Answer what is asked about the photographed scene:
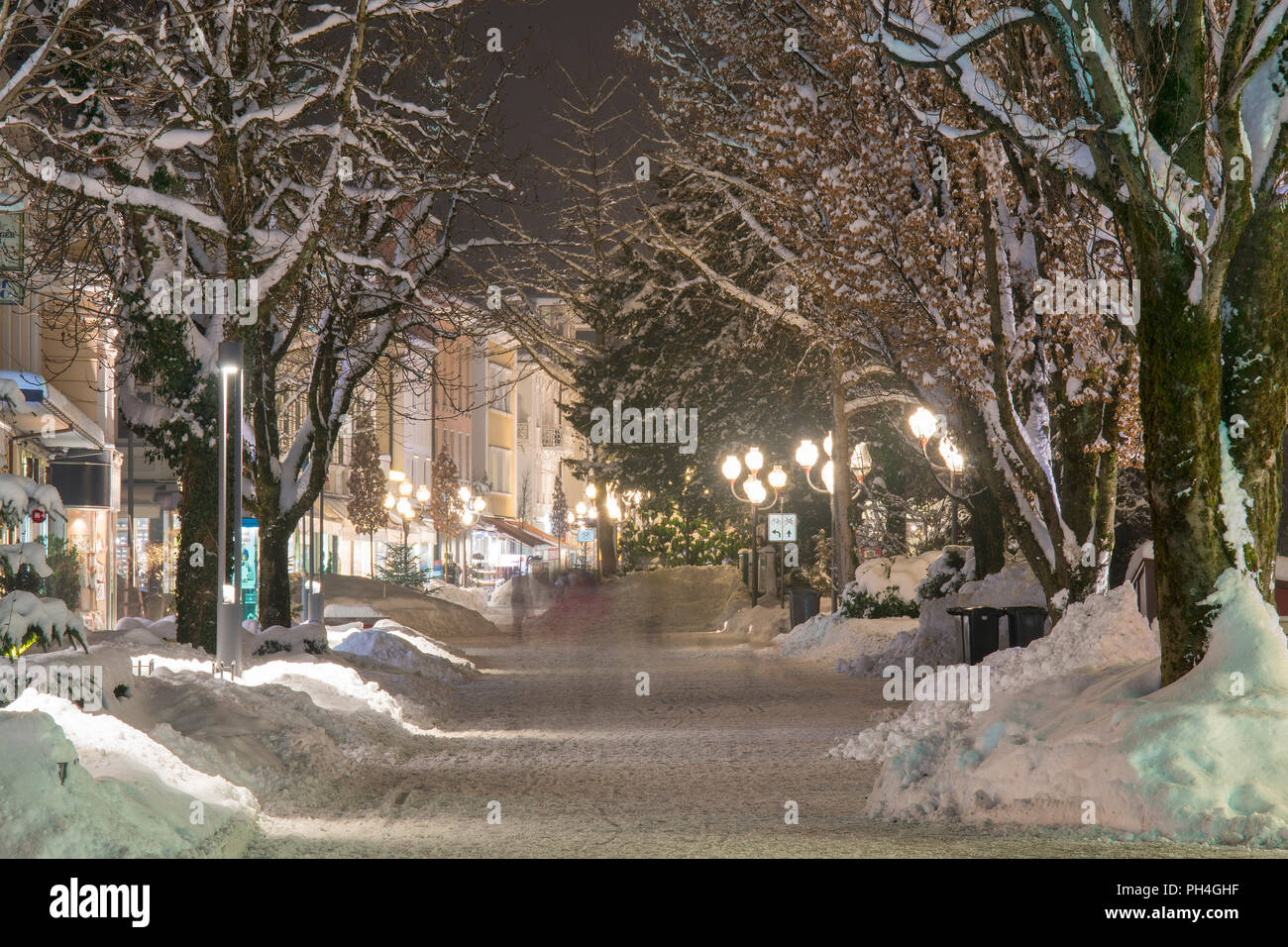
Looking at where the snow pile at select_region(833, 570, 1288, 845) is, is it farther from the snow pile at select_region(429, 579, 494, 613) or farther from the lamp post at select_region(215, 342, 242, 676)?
the snow pile at select_region(429, 579, 494, 613)

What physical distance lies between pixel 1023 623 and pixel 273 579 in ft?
34.3

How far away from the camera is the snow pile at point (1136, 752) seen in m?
8.20

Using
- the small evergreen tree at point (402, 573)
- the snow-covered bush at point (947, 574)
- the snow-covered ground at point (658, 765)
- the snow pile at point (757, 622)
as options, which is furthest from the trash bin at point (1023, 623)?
the small evergreen tree at point (402, 573)

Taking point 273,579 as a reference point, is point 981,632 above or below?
below

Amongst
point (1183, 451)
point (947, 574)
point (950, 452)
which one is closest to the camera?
point (1183, 451)

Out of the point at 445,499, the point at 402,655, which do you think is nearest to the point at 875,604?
the point at 402,655

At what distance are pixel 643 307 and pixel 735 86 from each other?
415 inches

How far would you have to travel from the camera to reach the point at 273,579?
22156mm

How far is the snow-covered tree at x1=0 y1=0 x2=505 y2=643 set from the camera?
58.1ft

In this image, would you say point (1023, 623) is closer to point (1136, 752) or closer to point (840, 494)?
point (1136, 752)

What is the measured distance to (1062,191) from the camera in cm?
1812

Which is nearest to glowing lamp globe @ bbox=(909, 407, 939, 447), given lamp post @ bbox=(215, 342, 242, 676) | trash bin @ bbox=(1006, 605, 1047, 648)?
trash bin @ bbox=(1006, 605, 1047, 648)

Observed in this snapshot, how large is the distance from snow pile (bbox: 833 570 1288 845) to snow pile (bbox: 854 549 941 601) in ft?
62.4

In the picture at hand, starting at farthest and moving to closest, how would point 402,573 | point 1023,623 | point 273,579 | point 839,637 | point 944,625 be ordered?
point 402,573
point 839,637
point 944,625
point 273,579
point 1023,623
